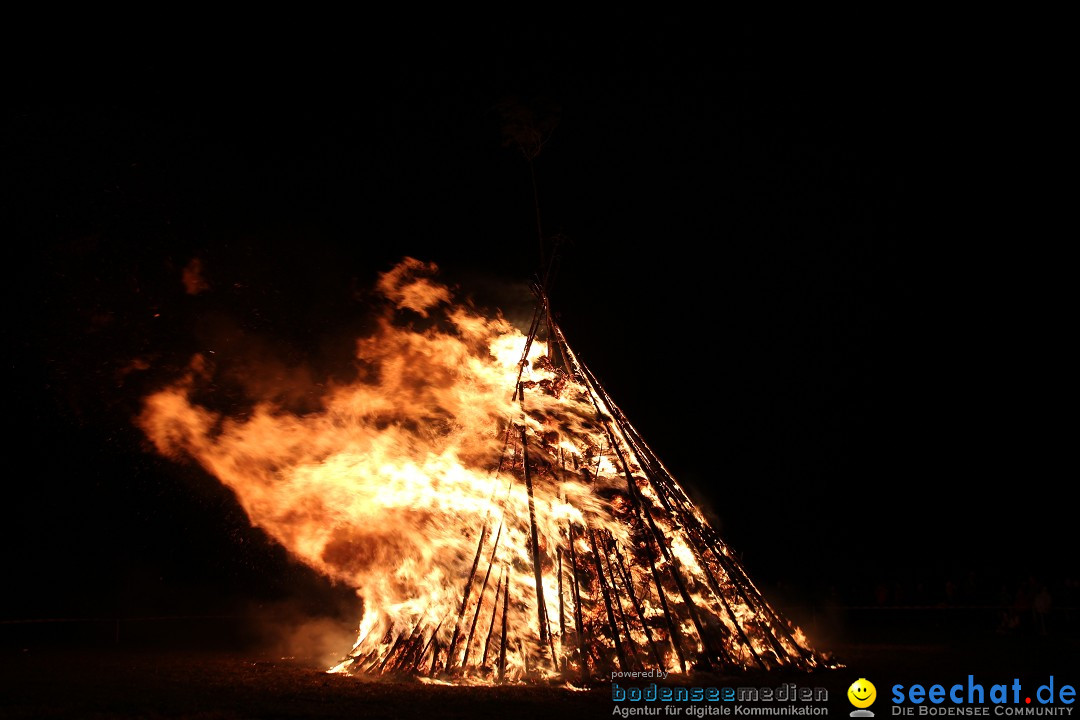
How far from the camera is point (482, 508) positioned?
334 inches

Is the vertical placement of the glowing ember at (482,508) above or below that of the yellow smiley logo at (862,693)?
above

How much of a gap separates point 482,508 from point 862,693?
3.87 metres

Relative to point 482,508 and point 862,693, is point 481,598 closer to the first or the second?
point 482,508

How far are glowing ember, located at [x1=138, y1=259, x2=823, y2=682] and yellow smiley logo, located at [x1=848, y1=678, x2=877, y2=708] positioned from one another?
3.31ft

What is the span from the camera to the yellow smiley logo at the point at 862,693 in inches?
250

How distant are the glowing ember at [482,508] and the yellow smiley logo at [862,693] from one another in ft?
3.31

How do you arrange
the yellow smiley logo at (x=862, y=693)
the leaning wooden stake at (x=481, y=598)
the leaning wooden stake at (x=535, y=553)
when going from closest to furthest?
the yellow smiley logo at (x=862, y=693) < the leaning wooden stake at (x=535, y=553) < the leaning wooden stake at (x=481, y=598)

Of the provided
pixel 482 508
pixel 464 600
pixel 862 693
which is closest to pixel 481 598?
pixel 464 600

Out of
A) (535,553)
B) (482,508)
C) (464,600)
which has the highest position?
(482,508)

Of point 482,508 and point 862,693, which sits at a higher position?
point 482,508

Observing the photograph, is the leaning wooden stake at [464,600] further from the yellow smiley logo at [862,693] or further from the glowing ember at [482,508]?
the yellow smiley logo at [862,693]

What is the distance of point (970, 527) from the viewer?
906 inches

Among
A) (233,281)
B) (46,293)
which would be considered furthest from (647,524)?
(46,293)

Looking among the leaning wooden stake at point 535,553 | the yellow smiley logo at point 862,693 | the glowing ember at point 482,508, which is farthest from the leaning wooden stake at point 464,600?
the yellow smiley logo at point 862,693
